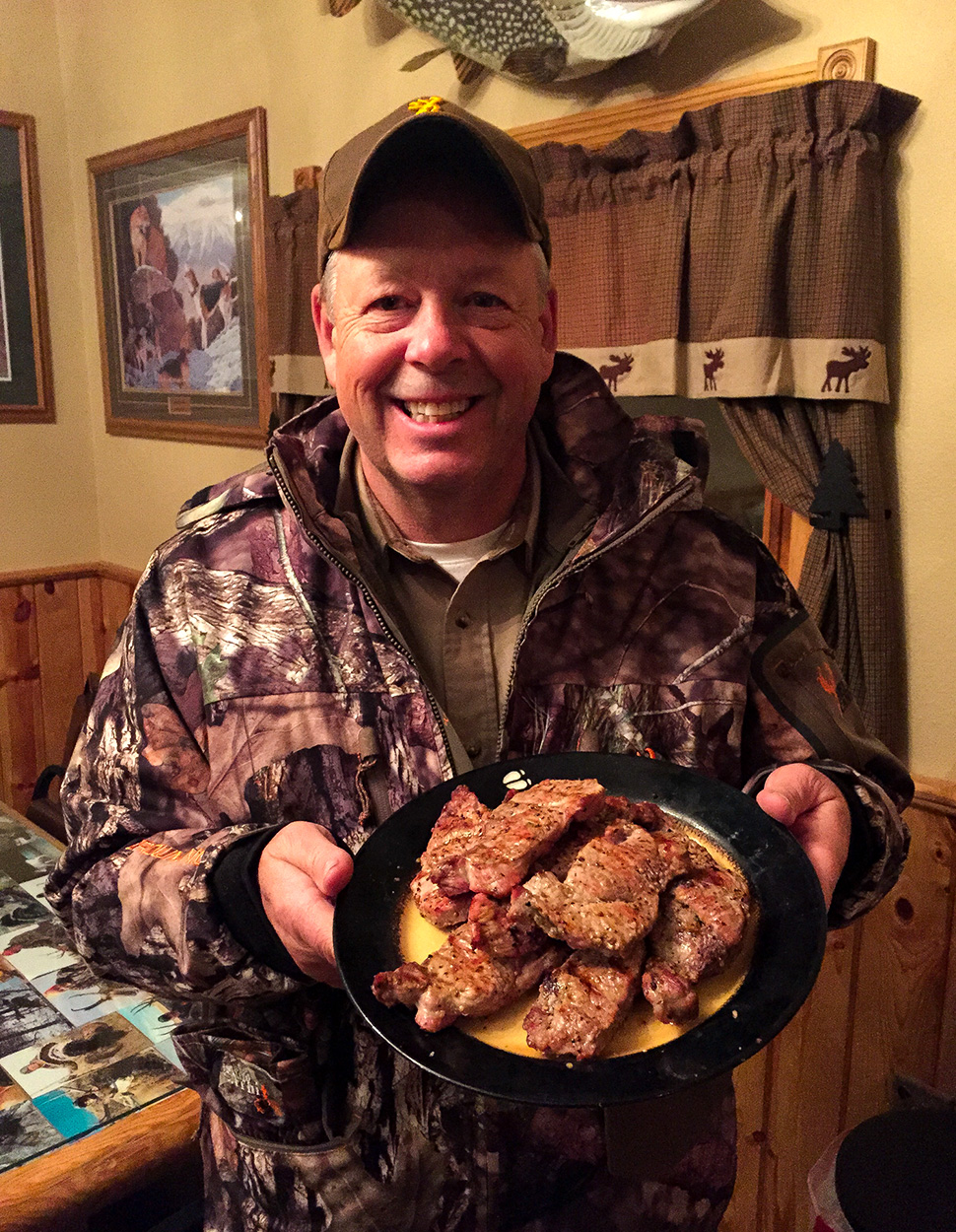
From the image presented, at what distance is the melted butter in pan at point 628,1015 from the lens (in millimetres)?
815

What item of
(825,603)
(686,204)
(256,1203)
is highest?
(686,204)

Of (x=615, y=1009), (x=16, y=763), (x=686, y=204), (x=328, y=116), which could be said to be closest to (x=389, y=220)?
(x=615, y=1009)

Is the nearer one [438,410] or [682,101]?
[438,410]

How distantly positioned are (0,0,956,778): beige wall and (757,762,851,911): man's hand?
889 mm

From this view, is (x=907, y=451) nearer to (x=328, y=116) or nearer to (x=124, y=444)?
(x=328, y=116)

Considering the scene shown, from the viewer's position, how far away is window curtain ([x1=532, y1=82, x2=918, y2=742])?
5.56 feet

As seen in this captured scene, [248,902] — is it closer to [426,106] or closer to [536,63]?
[426,106]

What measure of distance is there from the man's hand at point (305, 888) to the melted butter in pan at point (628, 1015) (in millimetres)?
77

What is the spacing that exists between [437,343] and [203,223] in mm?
2454

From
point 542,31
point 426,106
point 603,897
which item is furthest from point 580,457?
point 542,31

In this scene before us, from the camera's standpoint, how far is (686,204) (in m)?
1.86

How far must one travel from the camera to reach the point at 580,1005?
82 cm

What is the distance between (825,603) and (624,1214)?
1.11 m

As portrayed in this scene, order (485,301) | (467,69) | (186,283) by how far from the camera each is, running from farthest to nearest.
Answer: (186,283) < (467,69) < (485,301)
